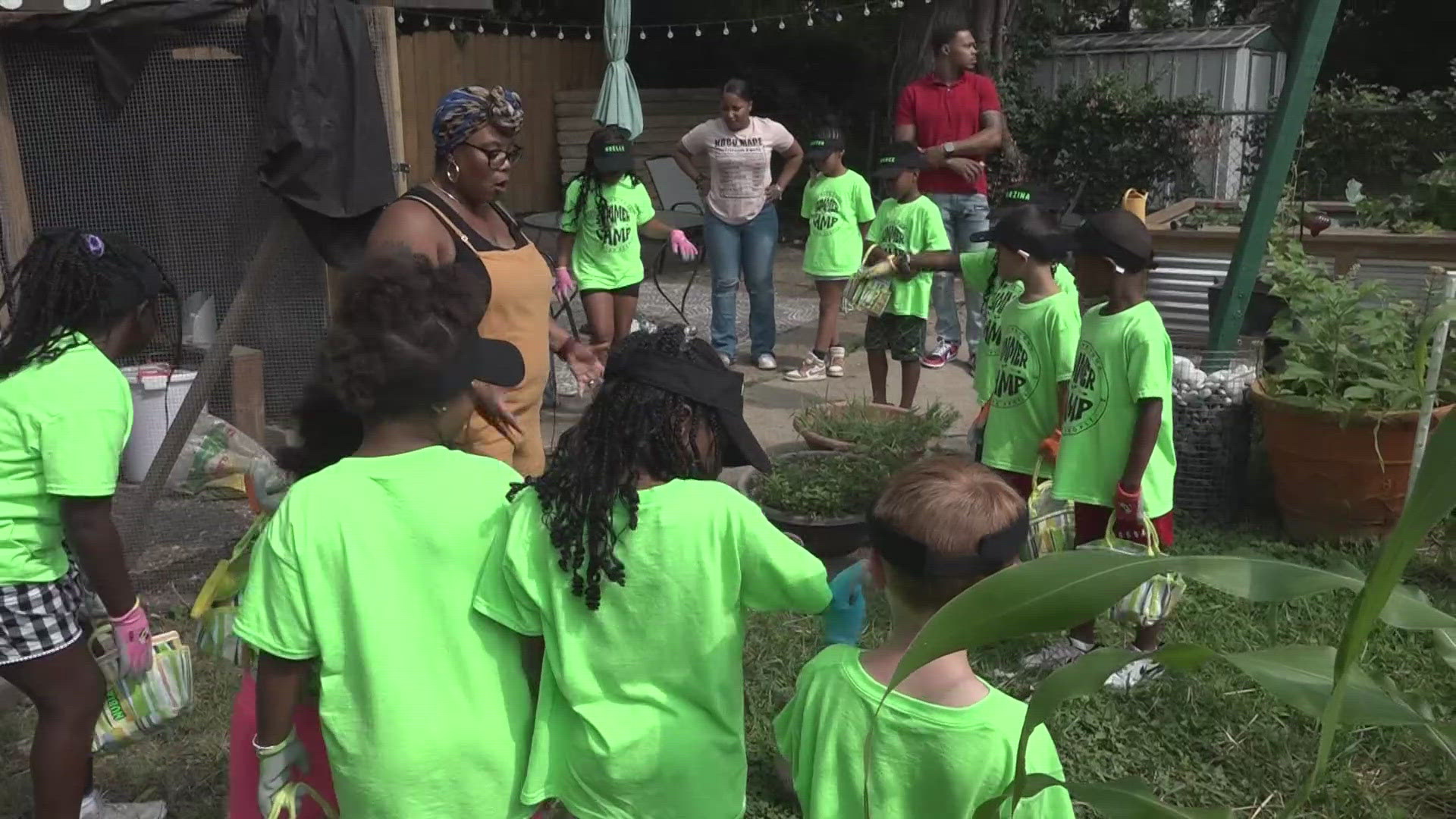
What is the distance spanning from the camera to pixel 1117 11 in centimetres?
2359

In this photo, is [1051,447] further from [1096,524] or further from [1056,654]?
[1056,654]

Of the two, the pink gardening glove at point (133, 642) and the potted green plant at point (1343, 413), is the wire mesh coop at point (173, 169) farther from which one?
the potted green plant at point (1343, 413)

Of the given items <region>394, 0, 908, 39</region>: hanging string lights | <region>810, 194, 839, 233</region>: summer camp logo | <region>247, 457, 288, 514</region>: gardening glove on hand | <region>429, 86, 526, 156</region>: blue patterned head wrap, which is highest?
<region>394, 0, 908, 39</region>: hanging string lights

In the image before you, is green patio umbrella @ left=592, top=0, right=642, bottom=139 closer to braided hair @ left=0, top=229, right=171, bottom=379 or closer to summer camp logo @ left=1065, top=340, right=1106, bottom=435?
summer camp logo @ left=1065, top=340, right=1106, bottom=435

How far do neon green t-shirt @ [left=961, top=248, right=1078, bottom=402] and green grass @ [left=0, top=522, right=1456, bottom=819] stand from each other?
988 millimetres

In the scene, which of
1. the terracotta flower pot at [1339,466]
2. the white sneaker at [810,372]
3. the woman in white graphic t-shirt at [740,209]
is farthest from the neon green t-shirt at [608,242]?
the terracotta flower pot at [1339,466]

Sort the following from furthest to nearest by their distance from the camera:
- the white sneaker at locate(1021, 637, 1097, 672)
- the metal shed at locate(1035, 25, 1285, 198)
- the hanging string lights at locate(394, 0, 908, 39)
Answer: the metal shed at locate(1035, 25, 1285, 198) < the hanging string lights at locate(394, 0, 908, 39) < the white sneaker at locate(1021, 637, 1097, 672)

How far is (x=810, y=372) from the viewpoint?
7867mm

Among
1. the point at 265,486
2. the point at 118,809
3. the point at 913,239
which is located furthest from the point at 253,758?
the point at 913,239

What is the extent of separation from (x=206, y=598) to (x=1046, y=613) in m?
2.19

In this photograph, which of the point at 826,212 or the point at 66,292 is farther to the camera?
the point at 826,212

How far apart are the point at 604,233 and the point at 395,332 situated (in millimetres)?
4788

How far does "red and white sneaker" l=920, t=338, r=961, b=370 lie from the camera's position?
8.02 m

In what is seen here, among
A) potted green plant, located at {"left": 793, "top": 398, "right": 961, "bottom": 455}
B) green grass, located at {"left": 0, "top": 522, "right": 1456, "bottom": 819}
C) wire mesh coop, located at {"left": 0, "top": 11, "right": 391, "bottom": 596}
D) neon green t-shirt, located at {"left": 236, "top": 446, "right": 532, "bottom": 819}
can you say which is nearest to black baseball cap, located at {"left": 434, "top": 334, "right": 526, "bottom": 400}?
neon green t-shirt, located at {"left": 236, "top": 446, "right": 532, "bottom": 819}
